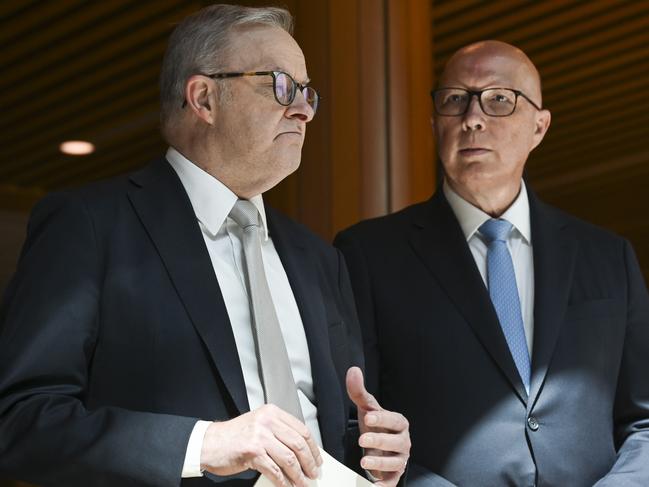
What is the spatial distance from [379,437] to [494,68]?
1411mm

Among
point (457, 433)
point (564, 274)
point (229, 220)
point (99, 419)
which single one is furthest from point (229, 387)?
point (564, 274)

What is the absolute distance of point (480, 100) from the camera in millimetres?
3312

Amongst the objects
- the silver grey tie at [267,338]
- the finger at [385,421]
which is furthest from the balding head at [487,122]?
the finger at [385,421]

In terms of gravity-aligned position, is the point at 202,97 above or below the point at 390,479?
above

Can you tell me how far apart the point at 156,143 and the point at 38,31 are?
24.6 inches

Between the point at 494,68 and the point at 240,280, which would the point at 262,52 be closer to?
the point at 240,280

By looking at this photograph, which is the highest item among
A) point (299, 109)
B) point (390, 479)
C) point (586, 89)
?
point (586, 89)

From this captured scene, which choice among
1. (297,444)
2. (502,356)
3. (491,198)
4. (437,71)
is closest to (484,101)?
(491,198)

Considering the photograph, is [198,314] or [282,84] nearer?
[198,314]

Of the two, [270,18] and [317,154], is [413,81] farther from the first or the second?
[270,18]

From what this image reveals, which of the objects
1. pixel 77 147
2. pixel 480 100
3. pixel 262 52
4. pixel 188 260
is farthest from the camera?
pixel 77 147

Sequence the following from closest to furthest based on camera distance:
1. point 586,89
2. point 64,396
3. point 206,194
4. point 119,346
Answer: point 64,396, point 119,346, point 206,194, point 586,89

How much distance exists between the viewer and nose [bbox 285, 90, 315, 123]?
8.69ft

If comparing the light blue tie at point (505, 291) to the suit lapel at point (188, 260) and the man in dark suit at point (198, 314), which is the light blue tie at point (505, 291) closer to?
the man in dark suit at point (198, 314)
